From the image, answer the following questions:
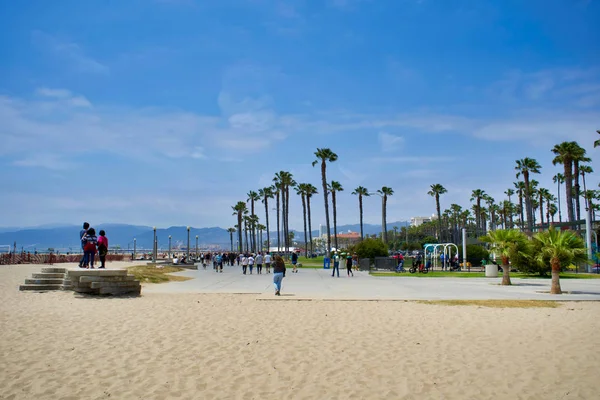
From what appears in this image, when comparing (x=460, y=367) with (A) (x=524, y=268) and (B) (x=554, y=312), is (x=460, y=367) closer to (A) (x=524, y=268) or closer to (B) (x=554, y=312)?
(B) (x=554, y=312)

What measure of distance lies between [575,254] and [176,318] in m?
15.7

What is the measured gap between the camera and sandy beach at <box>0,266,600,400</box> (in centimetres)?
675

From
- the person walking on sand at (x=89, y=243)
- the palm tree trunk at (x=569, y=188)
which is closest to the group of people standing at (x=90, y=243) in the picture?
the person walking on sand at (x=89, y=243)

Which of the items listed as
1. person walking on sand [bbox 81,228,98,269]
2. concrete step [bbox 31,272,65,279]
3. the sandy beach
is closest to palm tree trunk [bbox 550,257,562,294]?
the sandy beach


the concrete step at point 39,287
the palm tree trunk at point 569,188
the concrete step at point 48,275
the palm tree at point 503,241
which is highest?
the palm tree trunk at point 569,188

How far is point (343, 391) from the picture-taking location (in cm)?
677

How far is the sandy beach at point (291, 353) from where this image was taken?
6750 millimetres

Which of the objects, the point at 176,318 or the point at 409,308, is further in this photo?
the point at 409,308

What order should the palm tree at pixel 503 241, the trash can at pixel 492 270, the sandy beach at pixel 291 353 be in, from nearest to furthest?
the sandy beach at pixel 291 353 < the palm tree at pixel 503 241 < the trash can at pixel 492 270

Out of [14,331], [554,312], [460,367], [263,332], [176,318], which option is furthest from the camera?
[554,312]

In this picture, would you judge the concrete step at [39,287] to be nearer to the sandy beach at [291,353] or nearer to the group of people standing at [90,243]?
the group of people standing at [90,243]

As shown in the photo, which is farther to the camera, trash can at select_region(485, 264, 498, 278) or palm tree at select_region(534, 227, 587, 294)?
trash can at select_region(485, 264, 498, 278)

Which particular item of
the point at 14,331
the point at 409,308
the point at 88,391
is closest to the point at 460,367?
the point at 88,391

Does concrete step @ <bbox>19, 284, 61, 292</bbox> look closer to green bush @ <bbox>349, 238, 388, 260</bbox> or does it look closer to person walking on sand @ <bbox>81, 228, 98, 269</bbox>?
person walking on sand @ <bbox>81, 228, 98, 269</bbox>
